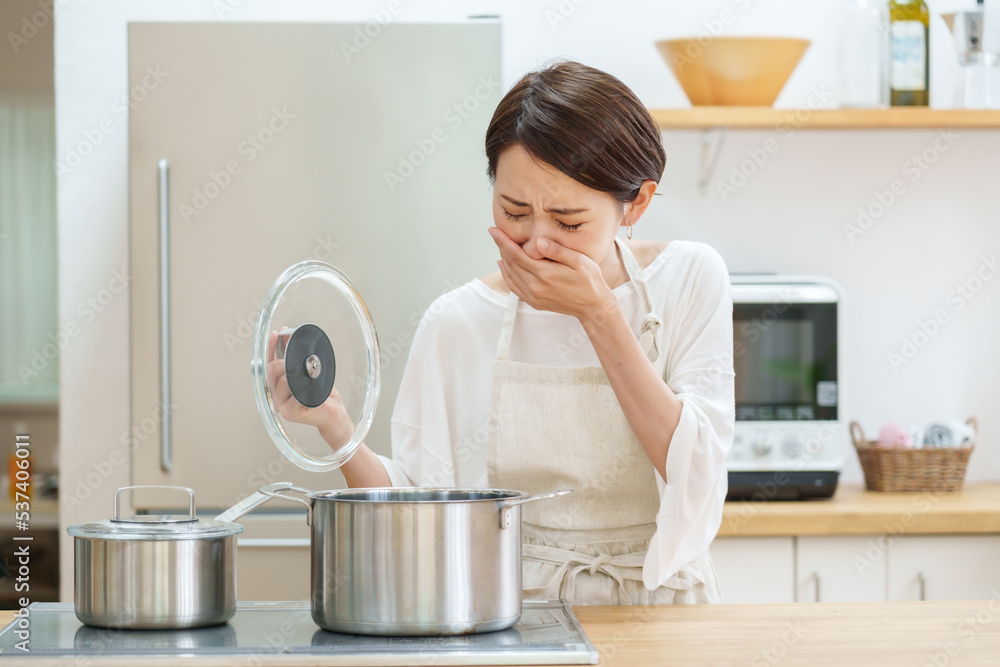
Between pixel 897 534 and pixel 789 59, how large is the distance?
3.59 feet

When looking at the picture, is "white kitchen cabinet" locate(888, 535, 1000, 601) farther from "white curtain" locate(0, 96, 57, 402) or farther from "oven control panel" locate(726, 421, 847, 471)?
"white curtain" locate(0, 96, 57, 402)

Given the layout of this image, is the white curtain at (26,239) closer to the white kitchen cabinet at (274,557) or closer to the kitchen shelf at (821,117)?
the white kitchen cabinet at (274,557)

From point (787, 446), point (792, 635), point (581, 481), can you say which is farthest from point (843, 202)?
point (792, 635)

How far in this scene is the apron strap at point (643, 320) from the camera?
1335 mm

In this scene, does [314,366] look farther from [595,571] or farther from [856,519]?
[856,519]

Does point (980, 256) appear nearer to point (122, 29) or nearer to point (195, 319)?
point (195, 319)

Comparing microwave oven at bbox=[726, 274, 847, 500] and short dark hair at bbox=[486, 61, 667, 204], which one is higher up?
short dark hair at bbox=[486, 61, 667, 204]

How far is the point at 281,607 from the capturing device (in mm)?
1092

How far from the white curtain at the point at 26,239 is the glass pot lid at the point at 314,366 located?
278 centimetres

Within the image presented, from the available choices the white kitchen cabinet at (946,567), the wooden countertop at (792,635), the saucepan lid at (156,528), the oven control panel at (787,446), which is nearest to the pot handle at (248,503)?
the saucepan lid at (156,528)

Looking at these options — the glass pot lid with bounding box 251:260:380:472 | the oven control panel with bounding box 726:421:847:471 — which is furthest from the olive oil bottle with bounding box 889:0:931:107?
the glass pot lid with bounding box 251:260:380:472

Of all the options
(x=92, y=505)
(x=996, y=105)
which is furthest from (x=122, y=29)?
(x=996, y=105)

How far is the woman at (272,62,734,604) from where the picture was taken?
1179mm

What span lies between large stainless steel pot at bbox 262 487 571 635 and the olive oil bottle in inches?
73.7
